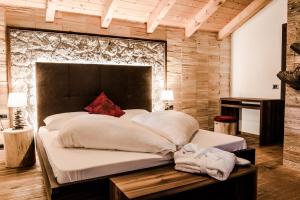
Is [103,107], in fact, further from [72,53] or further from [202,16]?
[202,16]

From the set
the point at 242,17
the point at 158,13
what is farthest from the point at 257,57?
the point at 158,13

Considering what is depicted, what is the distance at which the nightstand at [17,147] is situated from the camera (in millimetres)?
2971

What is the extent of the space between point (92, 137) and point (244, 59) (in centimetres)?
424

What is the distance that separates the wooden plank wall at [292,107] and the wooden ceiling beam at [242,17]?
164 centimetres

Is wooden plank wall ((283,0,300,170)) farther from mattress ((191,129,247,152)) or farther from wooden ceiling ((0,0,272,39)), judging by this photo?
wooden ceiling ((0,0,272,39))

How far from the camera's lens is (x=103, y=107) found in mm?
3730

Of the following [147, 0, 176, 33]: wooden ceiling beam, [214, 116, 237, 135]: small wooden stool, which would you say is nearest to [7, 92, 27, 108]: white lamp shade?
[147, 0, 176, 33]: wooden ceiling beam

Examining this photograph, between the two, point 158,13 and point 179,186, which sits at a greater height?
point 158,13

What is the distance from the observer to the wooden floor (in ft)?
7.43

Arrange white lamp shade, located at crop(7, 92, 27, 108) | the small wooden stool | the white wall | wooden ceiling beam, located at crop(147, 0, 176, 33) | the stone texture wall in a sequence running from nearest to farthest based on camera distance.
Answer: white lamp shade, located at crop(7, 92, 27, 108), the stone texture wall, wooden ceiling beam, located at crop(147, 0, 176, 33), the small wooden stool, the white wall

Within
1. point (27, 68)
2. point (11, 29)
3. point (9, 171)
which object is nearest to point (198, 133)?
point (9, 171)

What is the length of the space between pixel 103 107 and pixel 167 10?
1.92m

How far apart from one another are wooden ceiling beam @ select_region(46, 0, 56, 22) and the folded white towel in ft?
9.21

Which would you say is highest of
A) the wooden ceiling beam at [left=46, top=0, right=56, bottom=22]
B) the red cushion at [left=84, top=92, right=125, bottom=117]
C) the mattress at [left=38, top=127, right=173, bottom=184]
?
the wooden ceiling beam at [left=46, top=0, right=56, bottom=22]
